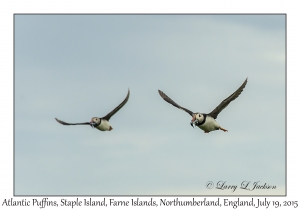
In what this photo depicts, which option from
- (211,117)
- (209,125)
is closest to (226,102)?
(211,117)

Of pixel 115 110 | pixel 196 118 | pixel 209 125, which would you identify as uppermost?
pixel 115 110

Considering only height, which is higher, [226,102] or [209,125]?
[226,102]

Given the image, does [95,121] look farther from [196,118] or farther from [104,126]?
[196,118]

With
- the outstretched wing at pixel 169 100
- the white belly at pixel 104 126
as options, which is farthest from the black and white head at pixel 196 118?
the white belly at pixel 104 126

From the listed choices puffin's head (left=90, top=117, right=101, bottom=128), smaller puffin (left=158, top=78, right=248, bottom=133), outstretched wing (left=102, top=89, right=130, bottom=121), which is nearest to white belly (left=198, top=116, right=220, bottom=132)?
smaller puffin (left=158, top=78, right=248, bottom=133)

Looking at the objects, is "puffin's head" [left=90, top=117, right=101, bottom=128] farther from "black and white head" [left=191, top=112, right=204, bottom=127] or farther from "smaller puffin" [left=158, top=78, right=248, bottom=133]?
"black and white head" [left=191, top=112, right=204, bottom=127]
